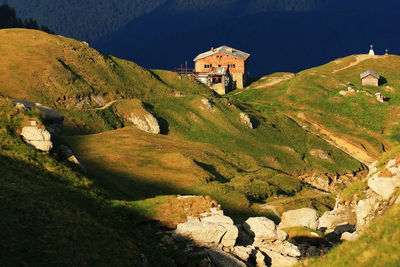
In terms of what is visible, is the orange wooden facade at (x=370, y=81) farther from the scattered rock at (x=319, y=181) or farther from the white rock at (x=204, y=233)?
the white rock at (x=204, y=233)

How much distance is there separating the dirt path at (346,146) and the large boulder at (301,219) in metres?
70.4

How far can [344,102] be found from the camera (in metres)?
138

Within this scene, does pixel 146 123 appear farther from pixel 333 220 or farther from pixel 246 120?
pixel 333 220

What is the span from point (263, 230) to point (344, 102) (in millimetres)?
116979

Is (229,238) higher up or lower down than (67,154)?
lower down

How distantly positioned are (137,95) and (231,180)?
42.1 m

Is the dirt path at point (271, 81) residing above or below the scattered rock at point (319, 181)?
above

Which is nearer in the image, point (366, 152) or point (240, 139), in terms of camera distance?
point (240, 139)

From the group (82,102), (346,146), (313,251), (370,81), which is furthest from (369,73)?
(313,251)

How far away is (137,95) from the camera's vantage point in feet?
322

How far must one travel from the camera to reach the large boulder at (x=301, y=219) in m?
35.0

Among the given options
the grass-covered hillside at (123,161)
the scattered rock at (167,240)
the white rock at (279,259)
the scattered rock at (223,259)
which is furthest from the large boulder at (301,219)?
the scattered rock at (167,240)

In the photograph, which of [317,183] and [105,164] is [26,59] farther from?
[317,183]

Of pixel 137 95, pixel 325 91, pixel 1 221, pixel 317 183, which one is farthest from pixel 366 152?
pixel 1 221
